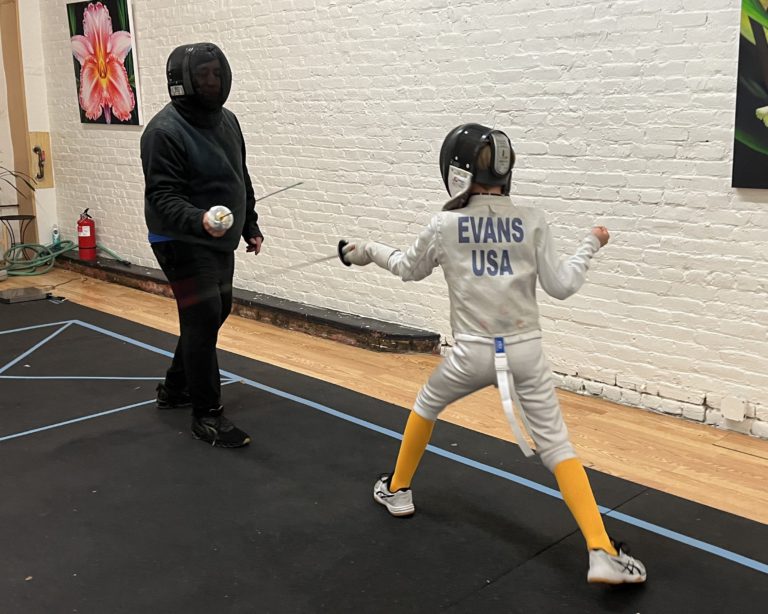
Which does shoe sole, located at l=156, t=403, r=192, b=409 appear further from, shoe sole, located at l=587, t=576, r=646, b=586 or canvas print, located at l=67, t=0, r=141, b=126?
canvas print, located at l=67, t=0, r=141, b=126

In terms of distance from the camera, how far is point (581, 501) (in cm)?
226

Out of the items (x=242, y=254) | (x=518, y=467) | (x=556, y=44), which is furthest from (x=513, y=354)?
(x=242, y=254)

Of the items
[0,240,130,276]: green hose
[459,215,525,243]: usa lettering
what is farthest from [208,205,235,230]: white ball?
[0,240,130,276]: green hose

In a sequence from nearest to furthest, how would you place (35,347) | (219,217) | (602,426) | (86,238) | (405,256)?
1. (405,256)
2. (219,217)
3. (602,426)
4. (35,347)
5. (86,238)

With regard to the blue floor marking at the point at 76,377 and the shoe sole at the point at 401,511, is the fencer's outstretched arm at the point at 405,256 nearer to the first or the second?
the shoe sole at the point at 401,511

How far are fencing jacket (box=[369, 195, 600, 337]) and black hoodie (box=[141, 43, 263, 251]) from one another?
113 centimetres

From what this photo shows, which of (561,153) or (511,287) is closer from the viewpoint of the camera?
(511,287)

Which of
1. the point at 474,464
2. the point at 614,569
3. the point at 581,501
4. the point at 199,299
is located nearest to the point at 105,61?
the point at 199,299

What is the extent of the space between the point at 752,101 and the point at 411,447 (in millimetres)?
1987

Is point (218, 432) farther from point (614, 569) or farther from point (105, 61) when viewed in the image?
point (105, 61)

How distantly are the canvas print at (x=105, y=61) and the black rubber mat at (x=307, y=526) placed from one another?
3.66 m

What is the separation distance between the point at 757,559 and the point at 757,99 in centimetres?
181

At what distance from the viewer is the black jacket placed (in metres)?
3.04

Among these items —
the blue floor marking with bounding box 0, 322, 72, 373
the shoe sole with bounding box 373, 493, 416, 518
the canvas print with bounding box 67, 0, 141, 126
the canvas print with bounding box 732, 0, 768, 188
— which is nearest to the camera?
the shoe sole with bounding box 373, 493, 416, 518
